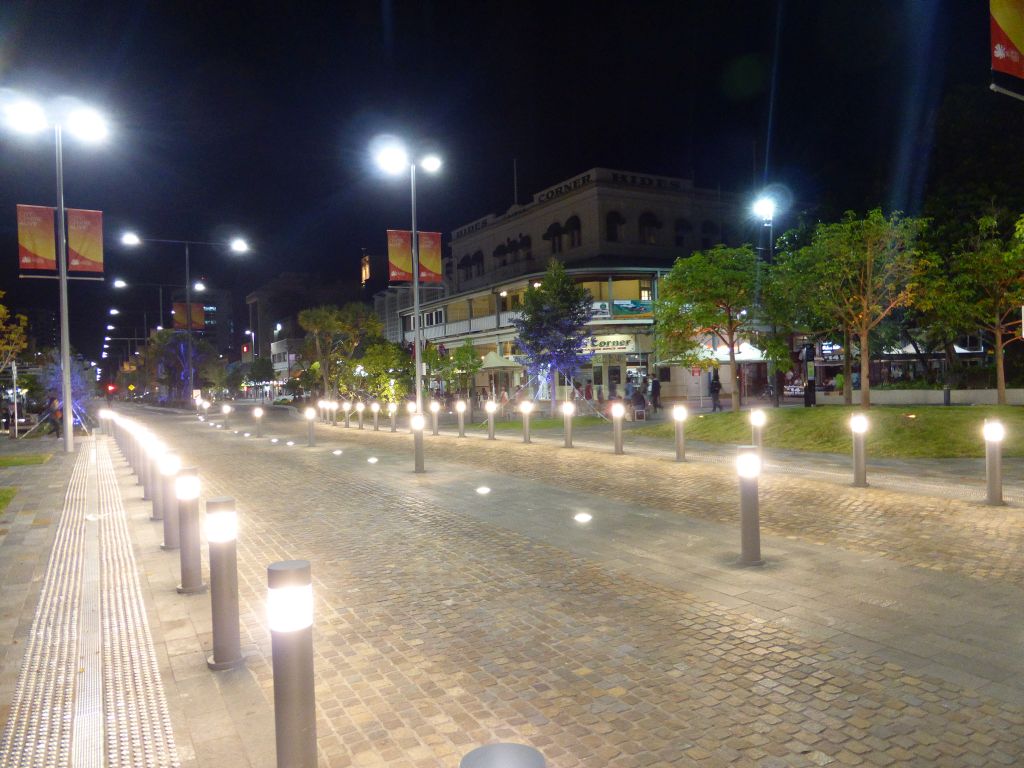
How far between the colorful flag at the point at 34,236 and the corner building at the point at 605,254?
23312 mm

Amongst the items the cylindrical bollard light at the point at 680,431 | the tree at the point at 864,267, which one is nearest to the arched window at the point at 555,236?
the tree at the point at 864,267

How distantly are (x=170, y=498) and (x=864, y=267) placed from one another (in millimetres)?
17647

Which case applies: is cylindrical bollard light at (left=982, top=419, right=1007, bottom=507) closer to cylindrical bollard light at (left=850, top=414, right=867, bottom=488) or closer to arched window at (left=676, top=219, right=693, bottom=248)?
cylindrical bollard light at (left=850, top=414, right=867, bottom=488)

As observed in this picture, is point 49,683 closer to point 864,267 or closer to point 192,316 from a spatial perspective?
point 864,267

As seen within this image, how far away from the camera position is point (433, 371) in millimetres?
40906

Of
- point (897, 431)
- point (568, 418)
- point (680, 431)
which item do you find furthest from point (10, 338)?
point (897, 431)

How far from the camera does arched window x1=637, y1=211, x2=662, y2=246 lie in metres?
46.4

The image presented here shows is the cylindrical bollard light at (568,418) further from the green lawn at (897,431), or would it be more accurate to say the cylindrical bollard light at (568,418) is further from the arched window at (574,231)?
the arched window at (574,231)

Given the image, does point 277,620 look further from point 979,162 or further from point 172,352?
point 172,352

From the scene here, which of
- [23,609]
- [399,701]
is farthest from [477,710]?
[23,609]

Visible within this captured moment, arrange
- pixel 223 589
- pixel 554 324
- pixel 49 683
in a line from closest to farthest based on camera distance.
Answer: pixel 49 683 < pixel 223 589 < pixel 554 324

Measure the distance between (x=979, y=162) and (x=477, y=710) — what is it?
31180mm

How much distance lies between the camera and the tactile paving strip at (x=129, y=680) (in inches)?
136

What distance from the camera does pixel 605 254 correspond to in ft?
148
